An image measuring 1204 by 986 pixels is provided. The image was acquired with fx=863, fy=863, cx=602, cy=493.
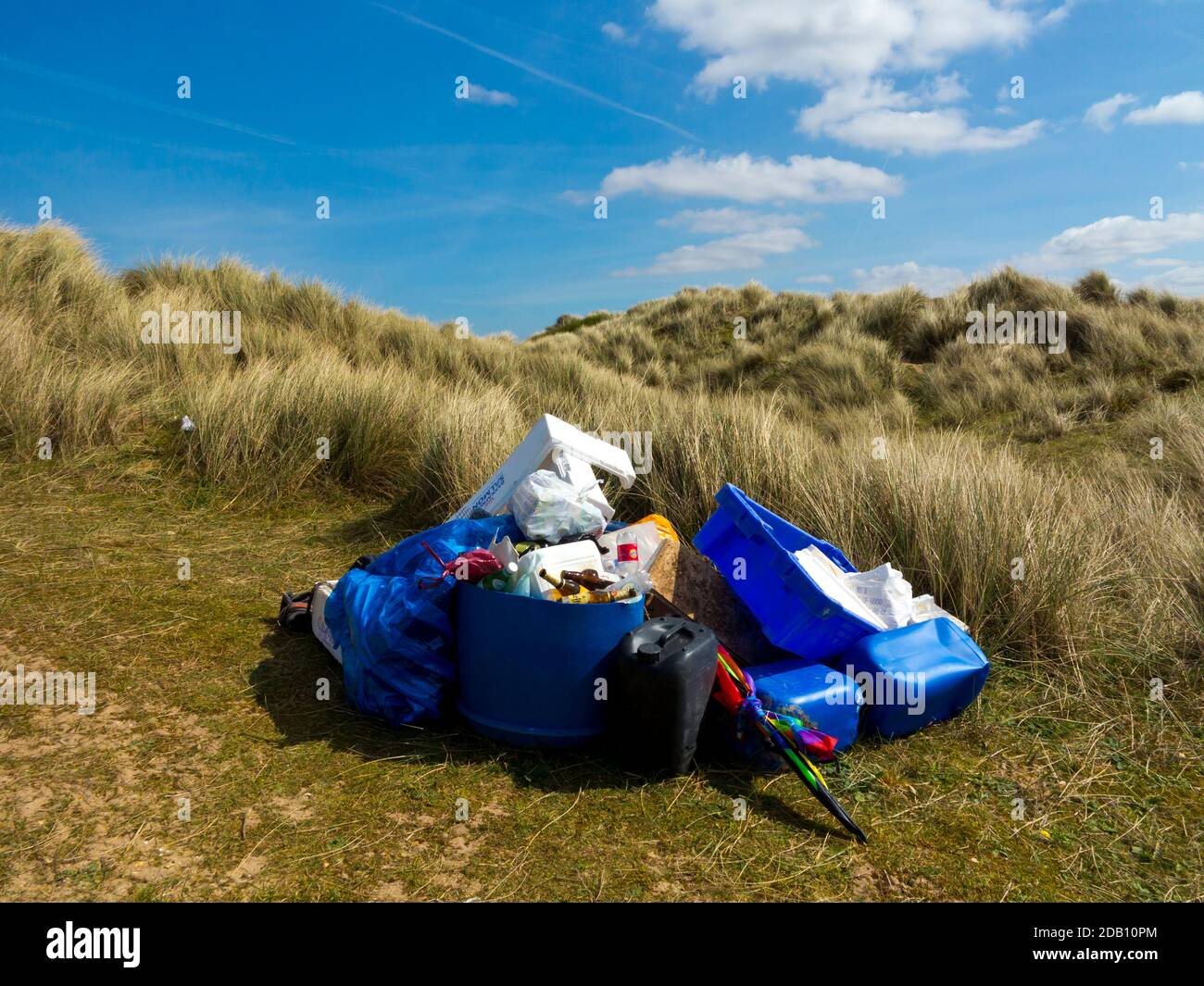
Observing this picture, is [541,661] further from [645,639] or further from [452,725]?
[452,725]

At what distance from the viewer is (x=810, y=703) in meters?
3.48

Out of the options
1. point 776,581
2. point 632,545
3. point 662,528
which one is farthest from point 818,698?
point 662,528

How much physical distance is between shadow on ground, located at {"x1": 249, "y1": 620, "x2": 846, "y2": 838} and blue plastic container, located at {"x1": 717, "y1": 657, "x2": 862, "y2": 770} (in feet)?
0.36

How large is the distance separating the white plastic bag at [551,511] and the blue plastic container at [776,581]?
584mm

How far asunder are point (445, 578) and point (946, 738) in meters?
2.31

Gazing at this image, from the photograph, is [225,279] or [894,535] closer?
[894,535]

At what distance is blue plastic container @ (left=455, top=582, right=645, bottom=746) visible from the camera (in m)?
3.38

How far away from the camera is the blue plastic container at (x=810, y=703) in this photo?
3.45 meters

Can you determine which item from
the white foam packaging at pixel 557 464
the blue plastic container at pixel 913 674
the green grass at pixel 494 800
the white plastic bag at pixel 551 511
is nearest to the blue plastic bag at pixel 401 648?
the green grass at pixel 494 800

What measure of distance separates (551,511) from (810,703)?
1515 mm

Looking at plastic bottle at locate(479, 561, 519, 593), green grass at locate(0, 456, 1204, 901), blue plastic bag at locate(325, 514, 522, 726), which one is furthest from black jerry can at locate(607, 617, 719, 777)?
blue plastic bag at locate(325, 514, 522, 726)
